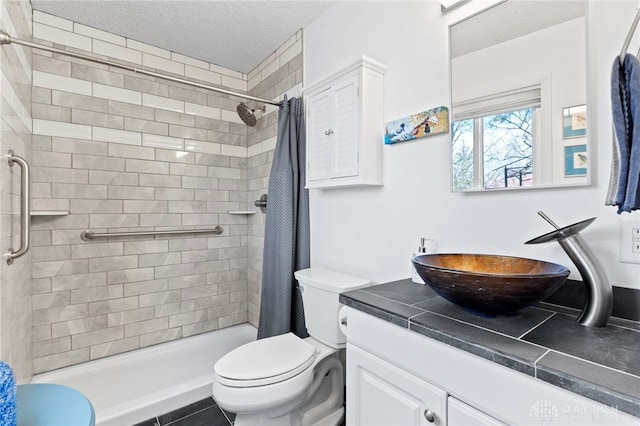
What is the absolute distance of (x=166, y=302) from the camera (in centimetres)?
246

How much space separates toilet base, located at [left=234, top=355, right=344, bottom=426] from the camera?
149 centimetres

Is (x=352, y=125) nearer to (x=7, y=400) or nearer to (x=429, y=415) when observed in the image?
(x=429, y=415)

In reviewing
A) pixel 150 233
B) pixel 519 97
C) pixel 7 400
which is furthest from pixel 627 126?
pixel 150 233

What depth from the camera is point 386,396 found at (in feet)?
3.19

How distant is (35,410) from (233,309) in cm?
194

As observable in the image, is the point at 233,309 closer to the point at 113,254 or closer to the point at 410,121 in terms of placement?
the point at 113,254

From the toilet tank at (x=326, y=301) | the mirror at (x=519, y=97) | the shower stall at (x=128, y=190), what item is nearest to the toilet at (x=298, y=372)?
the toilet tank at (x=326, y=301)

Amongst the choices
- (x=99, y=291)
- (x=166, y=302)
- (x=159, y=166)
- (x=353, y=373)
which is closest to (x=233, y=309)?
(x=166, y=302)

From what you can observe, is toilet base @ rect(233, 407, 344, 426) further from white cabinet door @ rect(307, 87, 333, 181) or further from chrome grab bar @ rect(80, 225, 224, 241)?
chrome grab bar @ rect(80, 225, 224, 241)

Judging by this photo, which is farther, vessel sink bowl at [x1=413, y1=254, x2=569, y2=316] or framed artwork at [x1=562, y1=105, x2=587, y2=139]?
framed artwork at [x1=562, y1=105, x2=587, y2=139]

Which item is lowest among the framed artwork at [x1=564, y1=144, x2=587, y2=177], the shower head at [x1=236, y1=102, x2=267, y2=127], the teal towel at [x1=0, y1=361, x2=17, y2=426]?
the teal towel at [x1=0, y1=361, x2=17, y2=426]

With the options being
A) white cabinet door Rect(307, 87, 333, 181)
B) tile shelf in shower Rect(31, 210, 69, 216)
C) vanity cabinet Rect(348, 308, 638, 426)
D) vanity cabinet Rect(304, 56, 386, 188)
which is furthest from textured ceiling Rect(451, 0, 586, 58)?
tile shelf in shower Rect(31, 210, 69, 216)

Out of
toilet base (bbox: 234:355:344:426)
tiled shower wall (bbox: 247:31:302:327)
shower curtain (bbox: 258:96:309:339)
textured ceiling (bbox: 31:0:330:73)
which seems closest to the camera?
toilet base (bbox: 234:355:344:426)

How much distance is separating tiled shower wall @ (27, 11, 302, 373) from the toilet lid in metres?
Answer: 1.19
